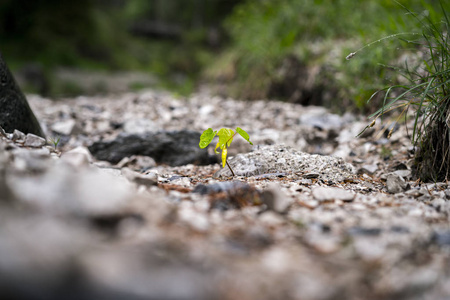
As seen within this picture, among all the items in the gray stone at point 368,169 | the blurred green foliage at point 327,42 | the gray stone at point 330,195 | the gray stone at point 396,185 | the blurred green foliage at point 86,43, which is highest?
the blurred green foliage at point 86,43

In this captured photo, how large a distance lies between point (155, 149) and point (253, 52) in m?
3.62

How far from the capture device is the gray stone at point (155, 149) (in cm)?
296

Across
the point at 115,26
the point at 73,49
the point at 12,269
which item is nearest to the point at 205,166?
the point at 12,269

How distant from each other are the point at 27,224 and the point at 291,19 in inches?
230

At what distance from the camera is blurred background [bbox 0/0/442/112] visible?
4.09 m

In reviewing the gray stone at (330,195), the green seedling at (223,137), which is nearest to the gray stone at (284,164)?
the green seedling at (223,137)

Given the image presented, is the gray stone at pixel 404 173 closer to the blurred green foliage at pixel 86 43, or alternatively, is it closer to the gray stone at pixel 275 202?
the gray stone at pixel 275 202

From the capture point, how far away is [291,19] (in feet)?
19.3

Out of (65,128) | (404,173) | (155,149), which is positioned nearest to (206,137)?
(155,149)

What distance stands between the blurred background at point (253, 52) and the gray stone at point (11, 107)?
8.65 ft

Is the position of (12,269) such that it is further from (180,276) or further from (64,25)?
(64,25)

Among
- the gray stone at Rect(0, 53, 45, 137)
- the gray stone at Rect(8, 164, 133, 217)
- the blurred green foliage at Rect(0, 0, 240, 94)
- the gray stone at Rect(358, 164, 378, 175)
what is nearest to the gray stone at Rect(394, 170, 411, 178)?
the gray stone at Rect(358, 164, 378, 175)

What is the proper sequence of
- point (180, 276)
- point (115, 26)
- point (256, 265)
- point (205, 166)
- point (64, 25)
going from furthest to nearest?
1. point (115, 26)
2. point (64, 25)
3. point (205, 166)
4. point (256, 265)
5. point (180, 276)

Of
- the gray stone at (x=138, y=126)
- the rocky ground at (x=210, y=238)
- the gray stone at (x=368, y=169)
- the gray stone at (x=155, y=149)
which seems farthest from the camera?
the gray stone at (x=138, y=126)
